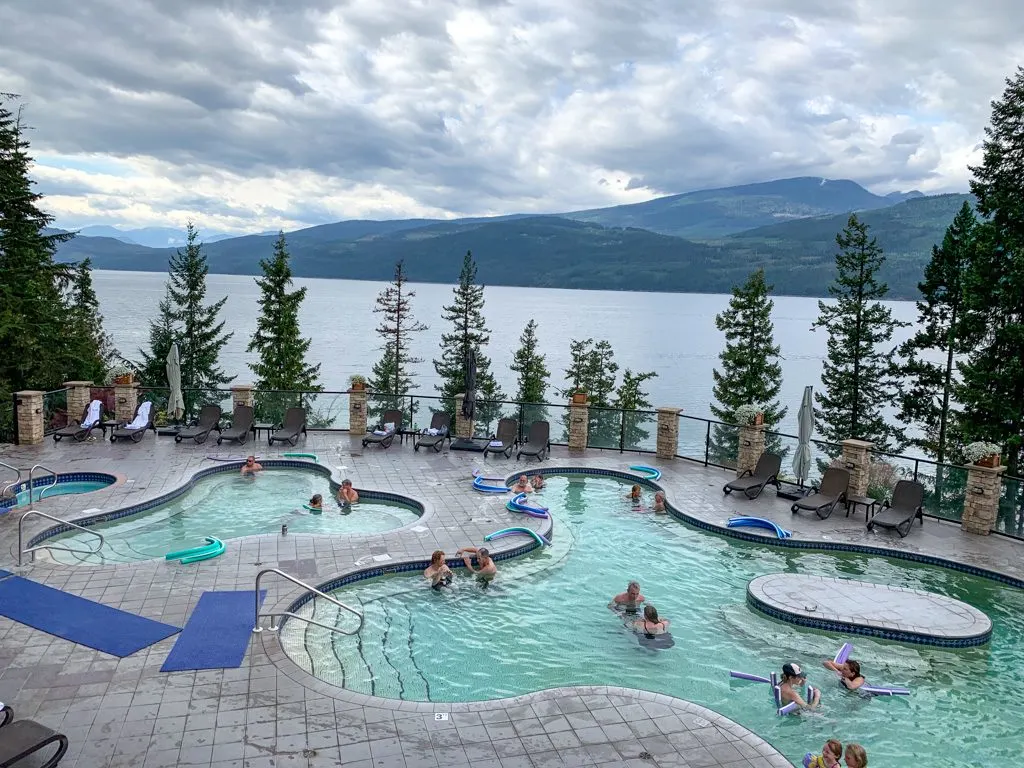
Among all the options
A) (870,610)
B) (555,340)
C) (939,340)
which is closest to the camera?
(870,610)

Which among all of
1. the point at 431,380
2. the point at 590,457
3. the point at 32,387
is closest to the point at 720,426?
the point at 590,457

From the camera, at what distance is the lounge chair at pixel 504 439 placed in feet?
61.5

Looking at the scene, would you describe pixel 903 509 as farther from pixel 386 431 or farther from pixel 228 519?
pixel 228 519

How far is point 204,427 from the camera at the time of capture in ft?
61.8

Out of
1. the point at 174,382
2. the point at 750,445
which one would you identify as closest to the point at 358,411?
the point at 174,382

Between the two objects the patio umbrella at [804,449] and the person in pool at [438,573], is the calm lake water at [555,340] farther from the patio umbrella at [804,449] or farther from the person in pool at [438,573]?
the person in pool at [438,573]

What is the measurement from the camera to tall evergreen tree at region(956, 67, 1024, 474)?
18312 mm

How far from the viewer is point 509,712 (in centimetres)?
711

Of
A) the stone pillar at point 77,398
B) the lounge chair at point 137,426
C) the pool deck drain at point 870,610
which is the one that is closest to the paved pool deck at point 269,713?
the pool deck drain at point 870,610

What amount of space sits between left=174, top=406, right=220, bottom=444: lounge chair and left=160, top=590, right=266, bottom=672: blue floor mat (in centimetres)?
994

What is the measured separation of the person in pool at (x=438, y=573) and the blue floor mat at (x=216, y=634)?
7.89 ft

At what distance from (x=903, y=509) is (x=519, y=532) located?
7681 millimetres

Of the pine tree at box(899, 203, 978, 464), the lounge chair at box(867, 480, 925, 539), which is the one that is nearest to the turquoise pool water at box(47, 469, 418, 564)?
the lounge chair at box(867, 480, 925, 539)

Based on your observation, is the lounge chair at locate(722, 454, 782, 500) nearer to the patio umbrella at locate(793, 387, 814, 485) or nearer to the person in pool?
the patio umbrella at locate(793, 387, 814, 485)
